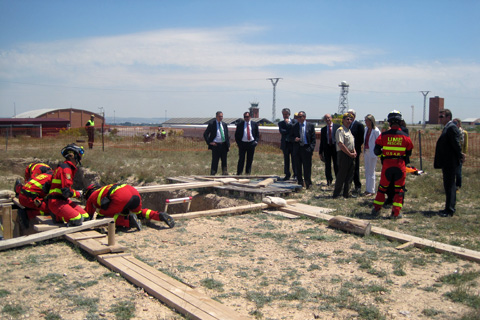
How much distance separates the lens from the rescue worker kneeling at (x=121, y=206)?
7.33 meters

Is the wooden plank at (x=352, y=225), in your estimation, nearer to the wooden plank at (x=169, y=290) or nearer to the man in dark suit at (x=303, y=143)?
the wooden plank at (x=169, y=290)

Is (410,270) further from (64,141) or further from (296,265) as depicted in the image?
(64,141)

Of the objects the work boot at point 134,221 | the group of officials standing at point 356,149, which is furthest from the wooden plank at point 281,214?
the work boot at point 134,221

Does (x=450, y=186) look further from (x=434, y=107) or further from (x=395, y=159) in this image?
(x=434, y=107)

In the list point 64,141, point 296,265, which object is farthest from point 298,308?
point 64,141

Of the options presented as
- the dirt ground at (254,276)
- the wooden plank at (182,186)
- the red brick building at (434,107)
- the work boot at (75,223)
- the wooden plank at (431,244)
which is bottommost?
the dirt ground at (254,276)

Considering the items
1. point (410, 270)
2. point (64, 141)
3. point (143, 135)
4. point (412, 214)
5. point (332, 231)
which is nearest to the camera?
point (410, 270)

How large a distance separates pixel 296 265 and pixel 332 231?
1.87m

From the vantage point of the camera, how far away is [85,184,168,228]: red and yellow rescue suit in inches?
289

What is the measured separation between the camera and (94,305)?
450 cm

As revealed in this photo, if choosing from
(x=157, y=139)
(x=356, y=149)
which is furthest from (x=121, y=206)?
(x=157, y=139)

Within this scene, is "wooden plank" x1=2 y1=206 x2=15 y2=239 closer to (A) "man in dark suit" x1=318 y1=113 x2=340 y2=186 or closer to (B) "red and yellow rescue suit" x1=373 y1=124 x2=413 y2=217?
(B) "red and yellow rescue suit" x1=373 y1=124 x2=413 y2=217

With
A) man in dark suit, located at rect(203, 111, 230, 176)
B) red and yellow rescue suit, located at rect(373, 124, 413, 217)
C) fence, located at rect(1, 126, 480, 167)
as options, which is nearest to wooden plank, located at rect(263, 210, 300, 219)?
red and yellow rescue suit, located at rect(373, 124, 413, 217)

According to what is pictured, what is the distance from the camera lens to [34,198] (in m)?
8.04
